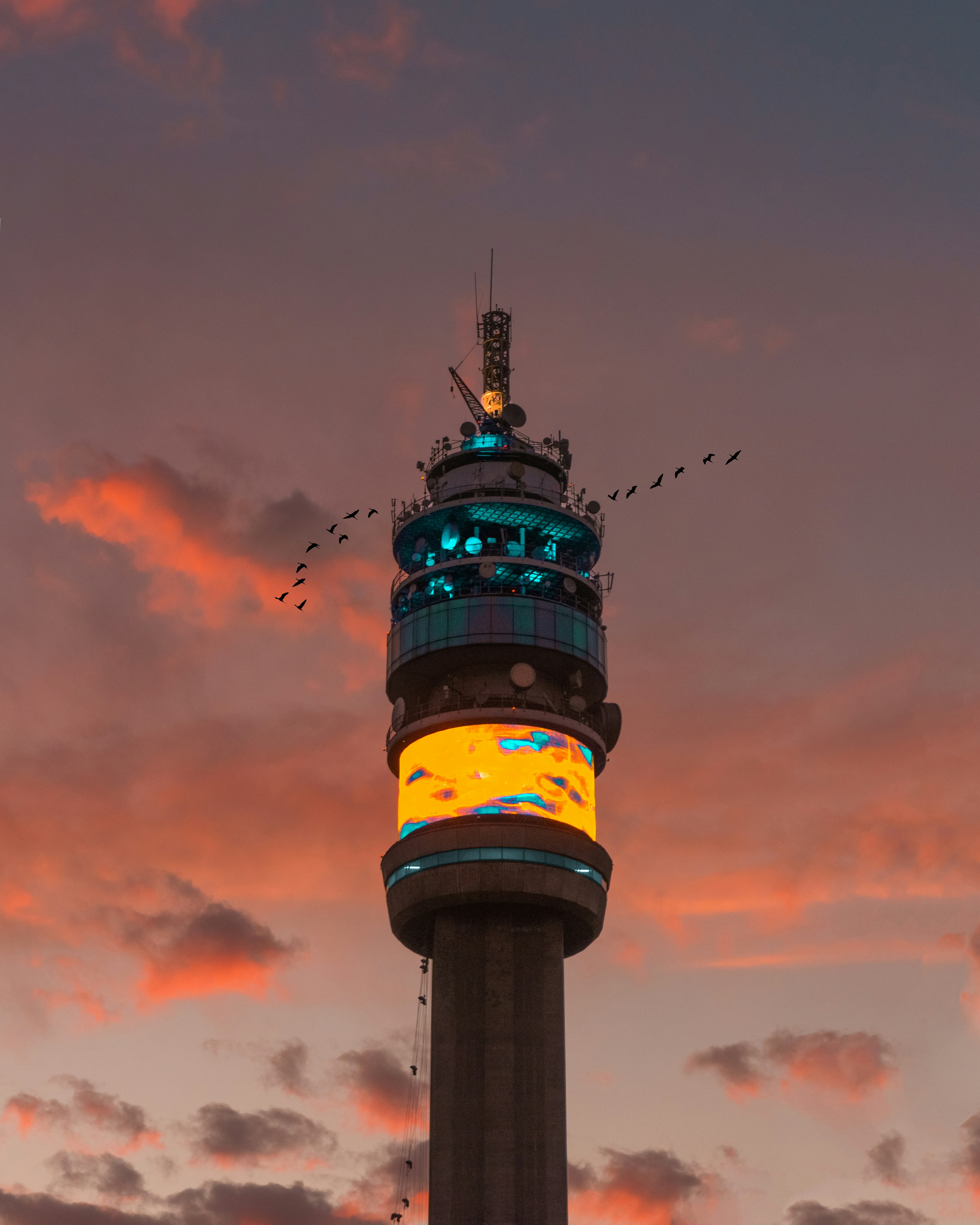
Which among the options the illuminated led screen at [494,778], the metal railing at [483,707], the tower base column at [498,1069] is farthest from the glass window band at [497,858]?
the metal railing at [483,707]

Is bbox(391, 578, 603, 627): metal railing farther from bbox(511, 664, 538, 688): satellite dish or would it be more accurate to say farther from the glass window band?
the glass window band

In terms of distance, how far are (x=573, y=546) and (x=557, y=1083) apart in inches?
1786

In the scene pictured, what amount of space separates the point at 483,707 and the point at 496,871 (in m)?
14.2

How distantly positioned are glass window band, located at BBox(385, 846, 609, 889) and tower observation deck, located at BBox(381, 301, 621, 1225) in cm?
15

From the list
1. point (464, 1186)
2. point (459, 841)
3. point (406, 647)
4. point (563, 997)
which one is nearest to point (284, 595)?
point (406, 647)

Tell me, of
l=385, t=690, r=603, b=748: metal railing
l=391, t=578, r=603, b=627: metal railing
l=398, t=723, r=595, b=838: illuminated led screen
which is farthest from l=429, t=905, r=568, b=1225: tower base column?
l=391, t=578, r=603, b=627: metal railing

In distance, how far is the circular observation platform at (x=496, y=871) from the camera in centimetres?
12938

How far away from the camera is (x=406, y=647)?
5531 inches

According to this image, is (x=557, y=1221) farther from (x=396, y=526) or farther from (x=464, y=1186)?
(x=396, y=526)

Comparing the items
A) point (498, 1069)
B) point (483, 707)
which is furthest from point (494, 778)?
point (498, 1069)

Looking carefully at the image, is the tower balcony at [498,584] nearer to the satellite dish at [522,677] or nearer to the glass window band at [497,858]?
the satellite dish at [522,677]

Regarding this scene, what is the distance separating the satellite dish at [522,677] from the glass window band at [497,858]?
13373mm

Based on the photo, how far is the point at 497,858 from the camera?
5103 inches

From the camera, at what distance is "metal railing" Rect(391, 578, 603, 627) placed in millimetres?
140500
